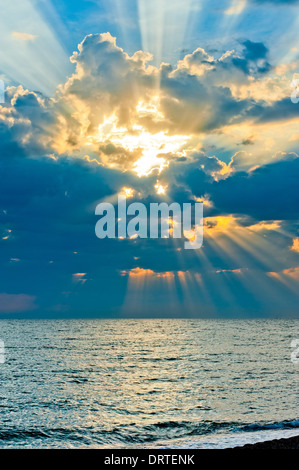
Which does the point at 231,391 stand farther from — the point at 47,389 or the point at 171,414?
the point at 47,389

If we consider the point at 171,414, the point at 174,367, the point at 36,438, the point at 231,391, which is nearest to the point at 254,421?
the point at 171,414

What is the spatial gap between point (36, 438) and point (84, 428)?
3.61 meters

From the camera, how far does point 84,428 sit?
95.5 ft

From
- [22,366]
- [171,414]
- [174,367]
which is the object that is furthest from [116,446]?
[22,366]

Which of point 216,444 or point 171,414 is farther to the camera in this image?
point 171,414

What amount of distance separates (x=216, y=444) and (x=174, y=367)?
36.1 metres

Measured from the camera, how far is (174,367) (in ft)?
195
